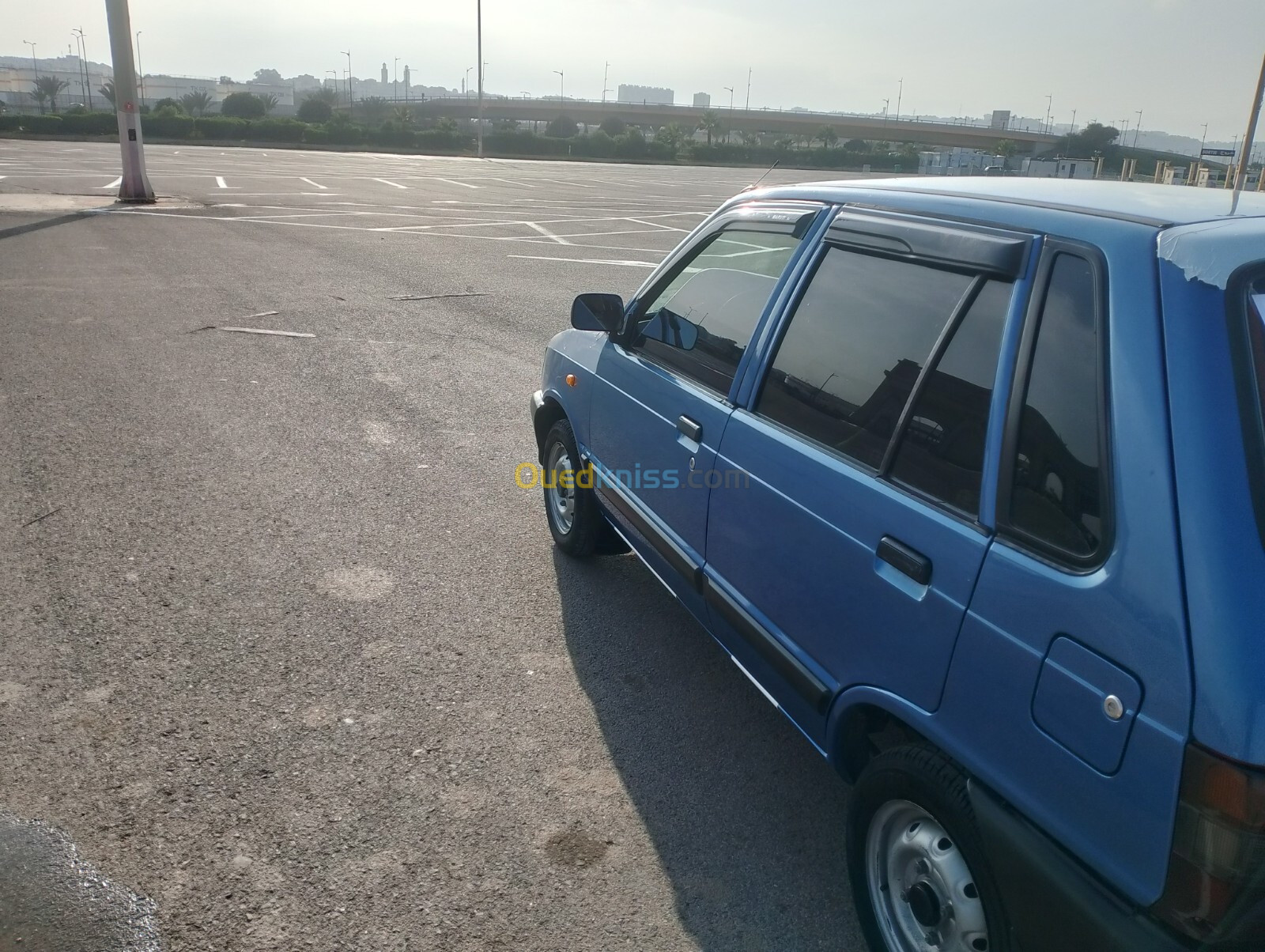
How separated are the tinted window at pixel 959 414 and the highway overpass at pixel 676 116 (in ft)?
191

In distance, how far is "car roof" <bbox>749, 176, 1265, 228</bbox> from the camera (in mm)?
2160

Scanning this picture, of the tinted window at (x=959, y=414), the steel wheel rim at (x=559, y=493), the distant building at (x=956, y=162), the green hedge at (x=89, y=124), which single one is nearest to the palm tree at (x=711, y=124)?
the green hedge at (x=89, y=124)

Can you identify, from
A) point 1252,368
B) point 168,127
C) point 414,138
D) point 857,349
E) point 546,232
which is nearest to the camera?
point 1252,368

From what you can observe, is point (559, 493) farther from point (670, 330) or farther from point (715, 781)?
point (715, 781)

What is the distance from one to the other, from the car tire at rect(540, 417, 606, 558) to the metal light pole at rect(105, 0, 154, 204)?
55.7 ft

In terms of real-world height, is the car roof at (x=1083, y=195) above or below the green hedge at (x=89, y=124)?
below

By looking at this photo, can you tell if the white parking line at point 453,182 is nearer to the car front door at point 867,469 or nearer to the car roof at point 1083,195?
the car roof at point 1083,195

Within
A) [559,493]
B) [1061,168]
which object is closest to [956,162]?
[1061,168]

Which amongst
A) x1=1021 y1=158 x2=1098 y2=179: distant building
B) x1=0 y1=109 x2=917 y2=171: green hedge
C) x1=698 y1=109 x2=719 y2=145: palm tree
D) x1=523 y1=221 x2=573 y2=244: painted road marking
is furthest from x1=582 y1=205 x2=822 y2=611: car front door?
x1=698 y1=109 x2=719 y2=145: palm tree

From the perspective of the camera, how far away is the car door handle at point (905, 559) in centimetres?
224

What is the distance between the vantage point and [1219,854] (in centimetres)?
165

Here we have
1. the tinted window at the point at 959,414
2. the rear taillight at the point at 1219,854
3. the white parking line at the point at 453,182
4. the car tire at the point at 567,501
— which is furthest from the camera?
the white parking line at the point at 453,182

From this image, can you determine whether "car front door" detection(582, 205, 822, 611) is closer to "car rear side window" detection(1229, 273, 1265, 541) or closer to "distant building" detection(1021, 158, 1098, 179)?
"car rear side window" detection(1229, 273, 1265, 541)

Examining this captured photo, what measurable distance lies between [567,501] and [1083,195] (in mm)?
2944
